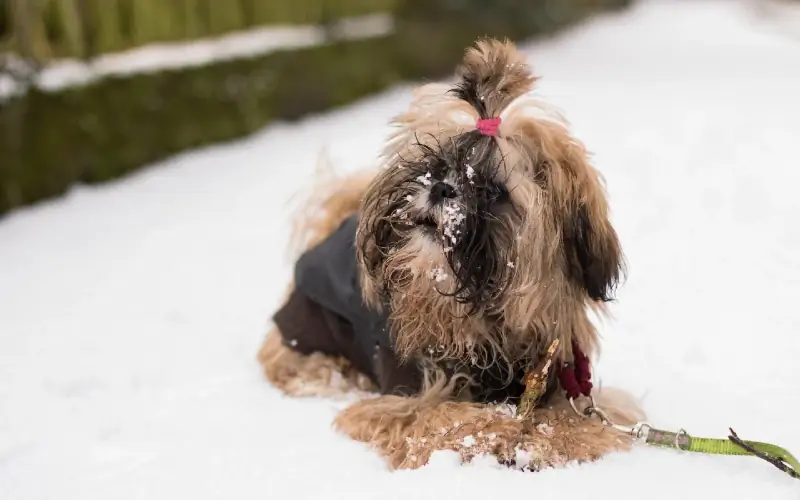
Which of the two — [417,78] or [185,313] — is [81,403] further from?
[417,78]

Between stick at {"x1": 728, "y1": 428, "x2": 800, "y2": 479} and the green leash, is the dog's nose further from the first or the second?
stick at {"x1": 728, "y1": 428, "x2": 800, "y2": 479}

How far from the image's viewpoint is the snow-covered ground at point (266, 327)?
2.86 meters

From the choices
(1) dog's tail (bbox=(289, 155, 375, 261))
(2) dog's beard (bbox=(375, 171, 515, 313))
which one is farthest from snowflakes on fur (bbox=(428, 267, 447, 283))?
(1) dog's tail (bbox=(289, 155, 375, 261))

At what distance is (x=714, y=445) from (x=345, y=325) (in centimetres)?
159

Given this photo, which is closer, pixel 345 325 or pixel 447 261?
pixel 447 261

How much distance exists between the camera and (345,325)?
3.64m

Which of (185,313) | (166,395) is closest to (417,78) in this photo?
(185,313)

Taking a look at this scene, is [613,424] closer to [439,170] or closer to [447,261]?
[447,261]

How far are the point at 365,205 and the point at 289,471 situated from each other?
96 cm

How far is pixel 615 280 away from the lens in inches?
114

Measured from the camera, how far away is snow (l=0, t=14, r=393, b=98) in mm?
7488

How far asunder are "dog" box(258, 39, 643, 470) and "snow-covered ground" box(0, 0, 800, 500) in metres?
0.21

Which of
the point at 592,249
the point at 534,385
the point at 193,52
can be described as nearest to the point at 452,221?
the point at 592,249

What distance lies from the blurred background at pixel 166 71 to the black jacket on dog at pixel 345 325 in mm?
3934
